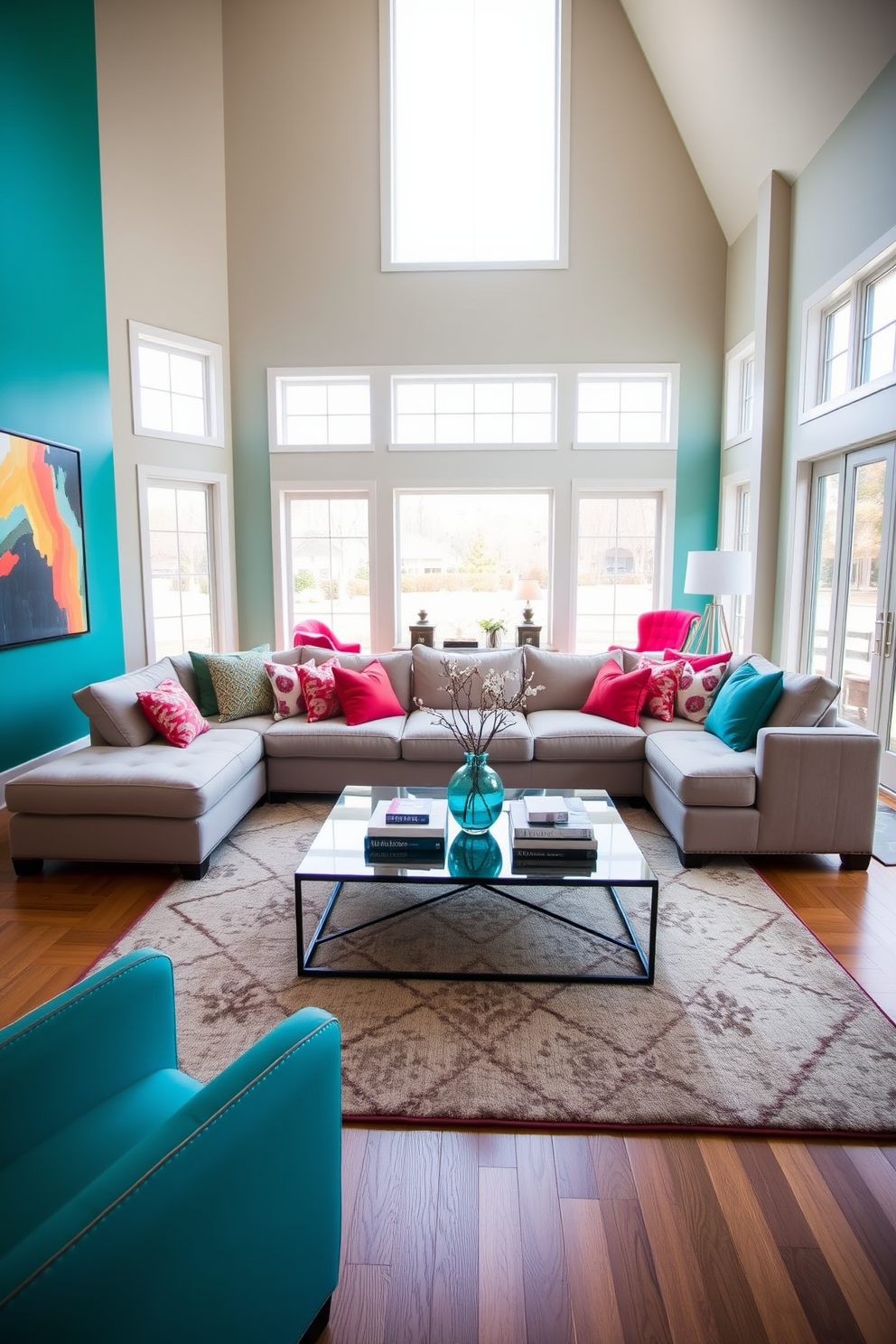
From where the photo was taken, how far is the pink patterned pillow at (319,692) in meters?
4.28

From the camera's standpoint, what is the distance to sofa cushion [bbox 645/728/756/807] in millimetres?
3234

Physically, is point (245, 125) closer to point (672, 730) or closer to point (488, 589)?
point (488, 589)

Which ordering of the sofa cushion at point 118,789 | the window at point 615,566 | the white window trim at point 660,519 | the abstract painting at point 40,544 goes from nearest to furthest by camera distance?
the sofa cushion at point 118,789
the abstract painting at point 40,544
the white window trim at point 660,519
the window at point 615,566

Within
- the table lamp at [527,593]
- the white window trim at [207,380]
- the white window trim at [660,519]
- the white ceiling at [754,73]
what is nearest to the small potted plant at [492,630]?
the table lamp at [527,593]

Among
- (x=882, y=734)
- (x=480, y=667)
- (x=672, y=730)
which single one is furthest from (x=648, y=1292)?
(x=882, y=734)

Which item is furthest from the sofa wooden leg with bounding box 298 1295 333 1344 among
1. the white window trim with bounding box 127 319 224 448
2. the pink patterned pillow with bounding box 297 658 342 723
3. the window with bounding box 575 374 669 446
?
the window with bounding box 575 374 669 446

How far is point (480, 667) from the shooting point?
183 inches

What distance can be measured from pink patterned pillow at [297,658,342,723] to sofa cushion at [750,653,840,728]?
235 centimetres

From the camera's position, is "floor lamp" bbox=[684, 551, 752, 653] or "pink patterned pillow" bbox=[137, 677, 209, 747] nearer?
"pink patterned pillow" bbox=[137, 677, 209, 747]

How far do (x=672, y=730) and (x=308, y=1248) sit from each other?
10.4 ft

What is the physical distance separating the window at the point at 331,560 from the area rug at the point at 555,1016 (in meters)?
3.99

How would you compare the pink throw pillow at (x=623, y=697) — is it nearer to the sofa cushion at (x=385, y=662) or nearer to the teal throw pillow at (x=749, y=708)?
the teal throw pillow at (x=749, y=708)

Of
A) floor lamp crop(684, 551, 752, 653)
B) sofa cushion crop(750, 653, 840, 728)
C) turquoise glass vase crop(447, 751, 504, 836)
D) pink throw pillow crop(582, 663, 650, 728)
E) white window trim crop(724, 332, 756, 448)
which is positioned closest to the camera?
turquoise glass vase crop(447, 751, 504, 836)

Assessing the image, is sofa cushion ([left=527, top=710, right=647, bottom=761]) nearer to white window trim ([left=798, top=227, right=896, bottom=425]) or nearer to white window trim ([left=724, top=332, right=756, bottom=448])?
white window trim ([left=798, top=227, right=896, bottom=425])
